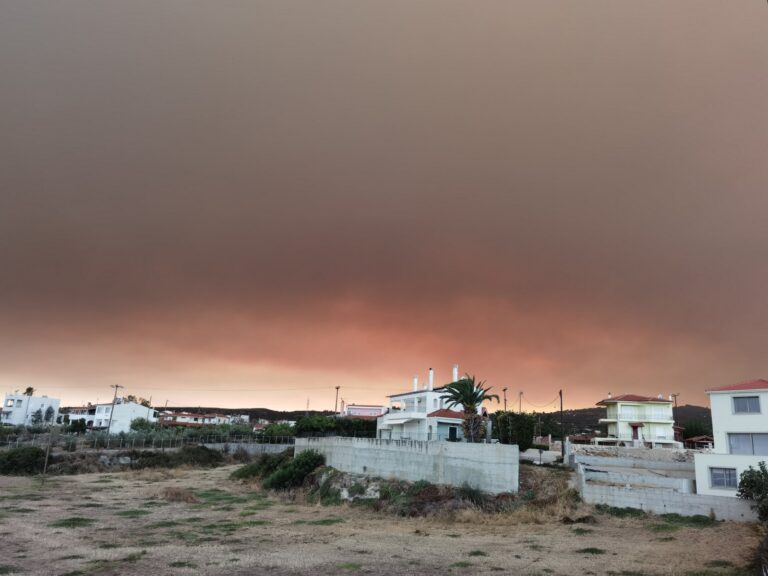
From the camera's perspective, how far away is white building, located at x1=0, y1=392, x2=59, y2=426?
14475cm

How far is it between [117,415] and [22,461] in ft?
219

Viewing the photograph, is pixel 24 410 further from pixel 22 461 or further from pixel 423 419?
pixel 423 419

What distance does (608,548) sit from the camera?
91.8ft

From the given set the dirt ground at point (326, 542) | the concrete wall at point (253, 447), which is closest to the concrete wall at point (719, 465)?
the dirt ground at point (326, 542)

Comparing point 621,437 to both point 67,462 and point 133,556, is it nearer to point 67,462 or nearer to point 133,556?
point 133,556

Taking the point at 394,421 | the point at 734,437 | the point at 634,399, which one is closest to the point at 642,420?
the point at 634,399

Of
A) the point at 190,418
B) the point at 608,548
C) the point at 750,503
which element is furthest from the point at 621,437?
the point at 190,418

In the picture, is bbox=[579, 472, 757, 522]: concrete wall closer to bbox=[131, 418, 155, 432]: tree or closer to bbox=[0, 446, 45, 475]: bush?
bbox=[0, 446, 45, 475]: bush

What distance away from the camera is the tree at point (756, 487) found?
31259 millimetres

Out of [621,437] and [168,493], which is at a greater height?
[621,437]

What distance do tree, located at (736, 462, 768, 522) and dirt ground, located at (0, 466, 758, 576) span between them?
5.79 feet

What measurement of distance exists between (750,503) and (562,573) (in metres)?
18.1

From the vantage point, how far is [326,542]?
101 feet

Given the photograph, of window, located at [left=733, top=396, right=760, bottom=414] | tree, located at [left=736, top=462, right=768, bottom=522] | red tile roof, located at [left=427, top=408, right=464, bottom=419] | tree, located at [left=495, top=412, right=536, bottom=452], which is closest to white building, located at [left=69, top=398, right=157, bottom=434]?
red tile roof, located at [left=427, top=408, right=464, bottom=419]
